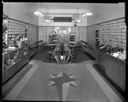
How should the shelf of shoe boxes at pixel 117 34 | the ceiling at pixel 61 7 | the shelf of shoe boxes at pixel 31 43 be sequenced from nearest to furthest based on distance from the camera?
the shelf of shoe boxes at pixel 117 34 < the ceiling at pixel 61 7 < the shelf of shoe boxes at pixel 31 43

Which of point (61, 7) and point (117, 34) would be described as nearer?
point (117, 34)

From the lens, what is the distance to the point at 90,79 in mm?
4195

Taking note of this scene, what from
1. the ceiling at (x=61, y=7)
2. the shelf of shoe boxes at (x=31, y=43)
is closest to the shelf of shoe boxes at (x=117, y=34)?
the ceiling at (x=61, y=7)

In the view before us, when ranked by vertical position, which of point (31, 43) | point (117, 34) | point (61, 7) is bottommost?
point (31, 43)

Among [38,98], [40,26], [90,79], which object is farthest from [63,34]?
[38,98]

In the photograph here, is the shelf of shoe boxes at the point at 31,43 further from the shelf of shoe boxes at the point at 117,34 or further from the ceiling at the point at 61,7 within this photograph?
the shelf of shoe boxes at the point at 117,34

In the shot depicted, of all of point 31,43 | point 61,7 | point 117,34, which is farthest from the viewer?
point 31,43

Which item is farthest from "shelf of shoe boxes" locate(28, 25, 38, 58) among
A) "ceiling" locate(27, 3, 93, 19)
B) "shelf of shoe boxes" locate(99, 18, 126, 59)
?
"shelf of shoe boxes" locate(99, 18, 126, 59)

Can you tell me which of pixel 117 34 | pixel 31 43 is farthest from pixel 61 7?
pixel 117 34

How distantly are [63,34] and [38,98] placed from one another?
1347 cm

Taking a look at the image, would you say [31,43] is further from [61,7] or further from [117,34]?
[117,34]

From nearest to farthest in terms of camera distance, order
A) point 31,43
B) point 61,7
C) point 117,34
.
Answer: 1. point 117,34
2. point 61,7
3. point 31,43

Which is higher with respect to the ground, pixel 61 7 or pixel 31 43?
pixel 61 7

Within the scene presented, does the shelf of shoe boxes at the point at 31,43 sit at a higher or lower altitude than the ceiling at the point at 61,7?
lower
